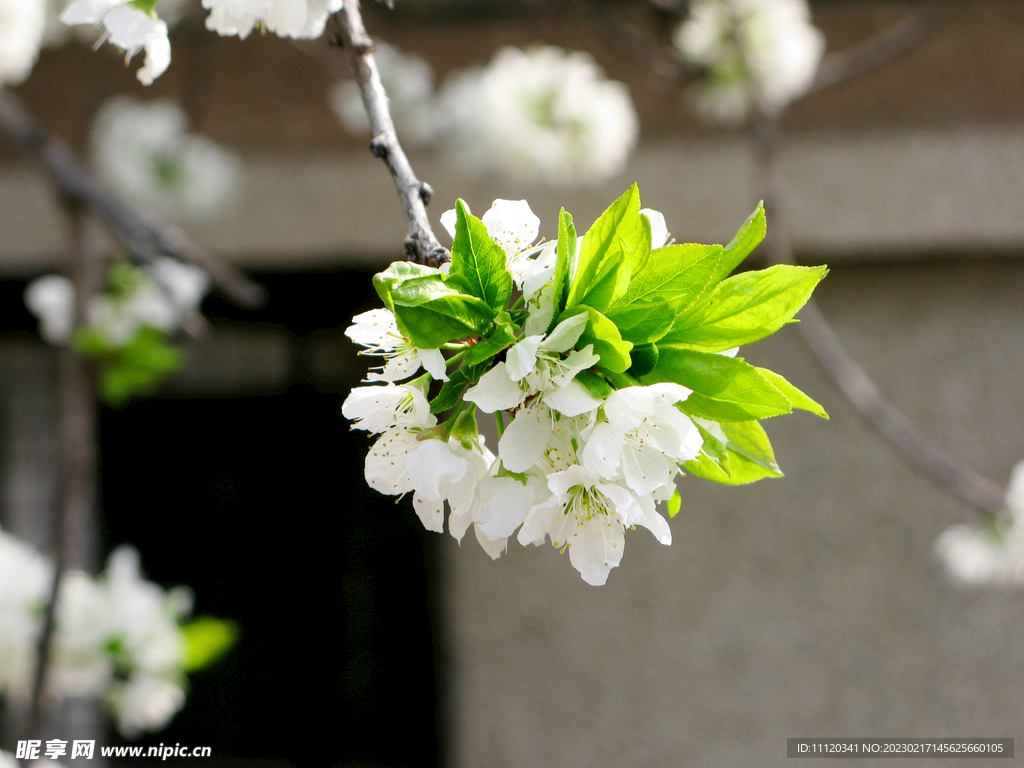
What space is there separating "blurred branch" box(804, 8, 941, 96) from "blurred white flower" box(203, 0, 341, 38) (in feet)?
5.47

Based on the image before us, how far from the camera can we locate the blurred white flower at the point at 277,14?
67 centimetres

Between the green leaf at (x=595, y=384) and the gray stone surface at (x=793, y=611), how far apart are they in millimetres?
2080

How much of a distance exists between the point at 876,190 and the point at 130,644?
98.9 inches

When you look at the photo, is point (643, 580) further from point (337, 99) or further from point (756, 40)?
point (337, 99)

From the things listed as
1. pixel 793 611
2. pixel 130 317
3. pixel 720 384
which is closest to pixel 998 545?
pixel 793 611

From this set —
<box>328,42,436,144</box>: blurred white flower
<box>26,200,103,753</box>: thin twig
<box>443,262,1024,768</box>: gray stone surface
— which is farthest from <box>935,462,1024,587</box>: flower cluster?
<box>328,42,436,144</box>: blurred white flower

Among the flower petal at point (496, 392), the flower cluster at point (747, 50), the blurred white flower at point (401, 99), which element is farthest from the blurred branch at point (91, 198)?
the flower cluster at point (747, 50)

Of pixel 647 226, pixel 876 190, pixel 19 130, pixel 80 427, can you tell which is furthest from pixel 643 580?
pixel 647 226

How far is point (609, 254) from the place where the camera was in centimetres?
57

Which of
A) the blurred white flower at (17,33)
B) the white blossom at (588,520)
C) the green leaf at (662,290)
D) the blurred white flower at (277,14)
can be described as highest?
the blurred white flower at (17,33)

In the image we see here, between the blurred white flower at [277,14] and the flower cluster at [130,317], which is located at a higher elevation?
the flower cluster at [130,317]

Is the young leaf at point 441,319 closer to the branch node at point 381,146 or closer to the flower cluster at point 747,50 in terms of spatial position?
the branch node at point 381,146

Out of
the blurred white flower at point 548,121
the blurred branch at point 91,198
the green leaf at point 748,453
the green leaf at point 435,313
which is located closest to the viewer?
the green leaf at point 435,313

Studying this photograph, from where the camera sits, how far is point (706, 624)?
2.67m
